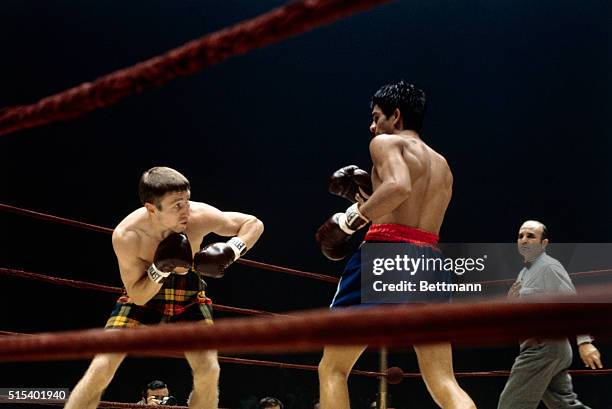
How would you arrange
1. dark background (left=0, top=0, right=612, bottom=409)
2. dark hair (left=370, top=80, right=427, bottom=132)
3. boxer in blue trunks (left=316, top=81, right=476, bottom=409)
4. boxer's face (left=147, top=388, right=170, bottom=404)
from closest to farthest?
boxer in blue trunks (left=316, top=81, right=476, bottom=409), dark hair (left=370, top=80, right=427, bottom=132), boxer's face (left=147, top=388, right=170, bottom=404), dark background (left=0, top=0, right=612, bottom=409)

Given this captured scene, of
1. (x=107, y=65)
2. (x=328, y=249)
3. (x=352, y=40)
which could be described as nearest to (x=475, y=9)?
(x=352, y=40)

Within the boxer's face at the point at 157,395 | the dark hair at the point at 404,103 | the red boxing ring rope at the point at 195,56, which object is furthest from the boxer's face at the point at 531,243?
the boxer's face at the point at 157,395

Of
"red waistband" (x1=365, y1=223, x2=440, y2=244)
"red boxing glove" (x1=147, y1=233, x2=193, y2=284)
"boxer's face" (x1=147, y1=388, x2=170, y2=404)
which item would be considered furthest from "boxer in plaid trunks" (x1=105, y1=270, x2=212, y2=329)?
"boxer's face" (x1=147, y1=388, x2=170, y2=404)

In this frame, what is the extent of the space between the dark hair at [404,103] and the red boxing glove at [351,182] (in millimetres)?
232

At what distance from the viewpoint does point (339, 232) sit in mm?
1824

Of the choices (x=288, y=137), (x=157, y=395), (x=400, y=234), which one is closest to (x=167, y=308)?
(x=400, y=234)

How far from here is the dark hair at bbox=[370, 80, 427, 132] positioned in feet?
5.71

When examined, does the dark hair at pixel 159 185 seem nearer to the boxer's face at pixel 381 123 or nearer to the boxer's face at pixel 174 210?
the boxer's face at pixel 174 210

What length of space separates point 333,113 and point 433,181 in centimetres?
483

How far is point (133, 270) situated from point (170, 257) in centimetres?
16

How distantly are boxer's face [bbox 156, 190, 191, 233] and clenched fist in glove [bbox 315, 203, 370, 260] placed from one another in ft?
1.08

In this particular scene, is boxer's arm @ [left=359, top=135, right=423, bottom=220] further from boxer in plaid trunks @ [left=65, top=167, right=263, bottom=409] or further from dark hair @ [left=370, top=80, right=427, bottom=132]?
boxer in plaid trunks @ [left=65, top=167, right=263, bottom=409]

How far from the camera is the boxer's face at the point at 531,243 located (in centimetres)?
226

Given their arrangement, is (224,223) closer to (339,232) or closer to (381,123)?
(339,232)
